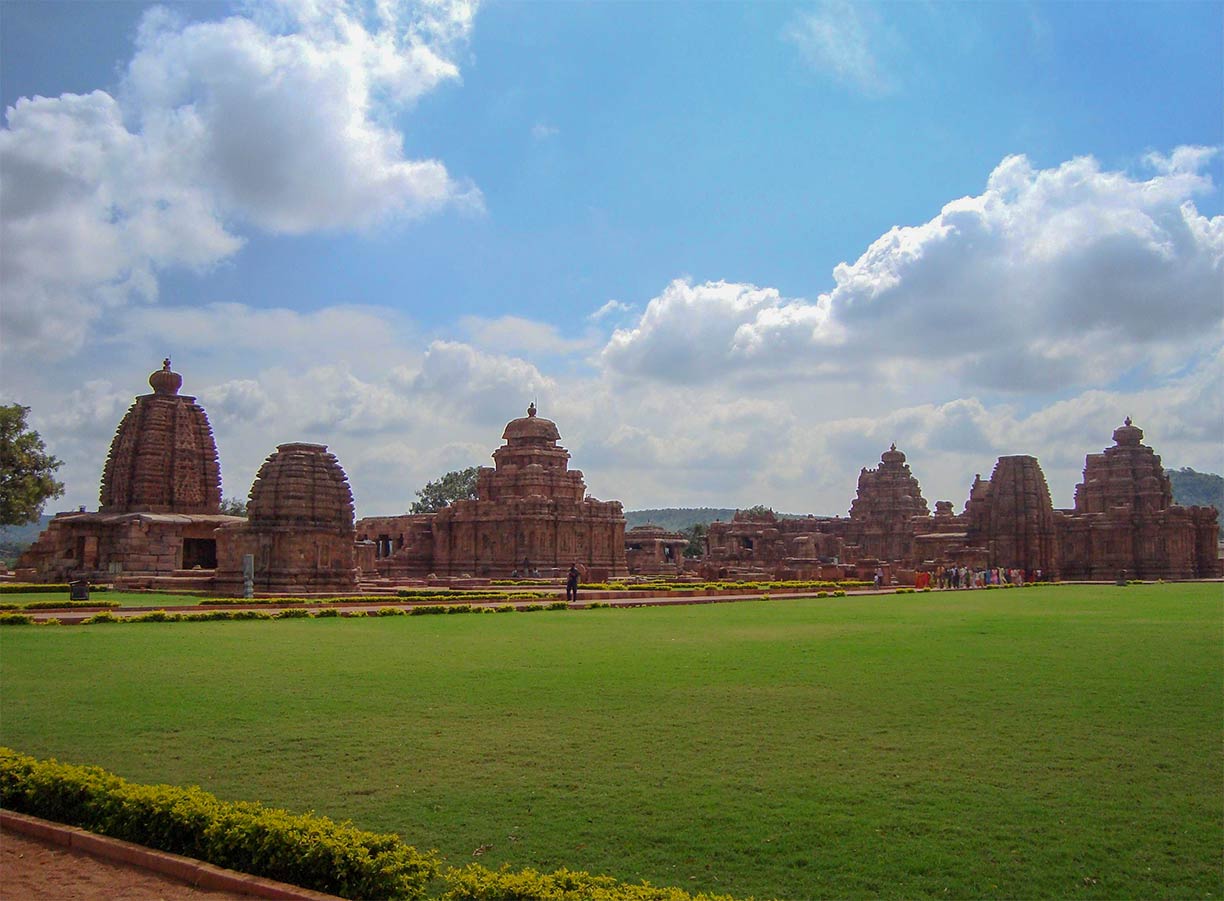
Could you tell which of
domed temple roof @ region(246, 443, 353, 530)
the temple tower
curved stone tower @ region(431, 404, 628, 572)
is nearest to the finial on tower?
domed temple roof @ region(246, 443, 353, 530)

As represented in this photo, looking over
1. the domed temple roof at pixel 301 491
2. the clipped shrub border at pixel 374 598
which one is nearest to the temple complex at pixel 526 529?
the domed temple roof at pixel 301 491

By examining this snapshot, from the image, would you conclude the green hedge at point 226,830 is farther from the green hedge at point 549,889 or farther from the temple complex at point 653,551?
the temple complex at point 653,551

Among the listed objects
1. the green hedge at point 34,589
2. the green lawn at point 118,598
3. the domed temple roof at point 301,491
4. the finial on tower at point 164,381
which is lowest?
the green lawn at point 118,598

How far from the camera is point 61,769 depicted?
6641 mm

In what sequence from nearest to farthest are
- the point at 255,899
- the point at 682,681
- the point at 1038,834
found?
the point at 255,899, the point at 1038,834, the point at 682,681

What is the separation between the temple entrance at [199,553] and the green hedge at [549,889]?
118 ft

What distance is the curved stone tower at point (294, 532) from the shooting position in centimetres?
2997

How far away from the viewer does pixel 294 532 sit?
30.2 metres

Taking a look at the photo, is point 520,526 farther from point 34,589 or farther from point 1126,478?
point 1126,478

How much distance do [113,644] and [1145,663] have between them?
546 inches

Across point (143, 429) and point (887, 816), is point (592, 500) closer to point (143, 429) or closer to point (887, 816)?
point (143, 429)

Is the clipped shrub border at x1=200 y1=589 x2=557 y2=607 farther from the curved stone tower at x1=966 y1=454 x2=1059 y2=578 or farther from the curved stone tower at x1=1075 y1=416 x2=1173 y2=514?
the curved stone tower at x1=1075 y1=416 x2=1173 y2=514

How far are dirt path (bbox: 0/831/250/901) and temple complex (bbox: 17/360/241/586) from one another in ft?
87.3

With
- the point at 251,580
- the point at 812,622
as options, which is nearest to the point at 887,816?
the point at 812,622
